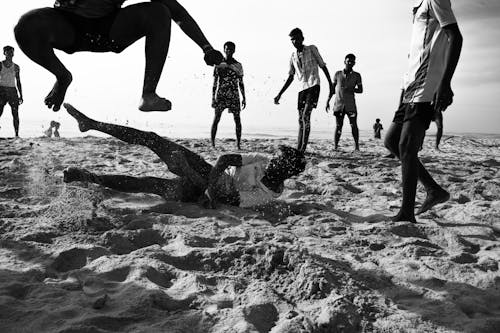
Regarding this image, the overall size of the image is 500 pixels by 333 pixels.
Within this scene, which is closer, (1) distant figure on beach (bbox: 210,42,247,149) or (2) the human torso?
(1) distant figure on beach (bbox: 210,42,247,149)

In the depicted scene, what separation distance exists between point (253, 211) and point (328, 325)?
1.68 m

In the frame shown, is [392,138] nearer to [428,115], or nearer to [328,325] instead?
[428,115]

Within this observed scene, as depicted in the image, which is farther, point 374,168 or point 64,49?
point 374,168

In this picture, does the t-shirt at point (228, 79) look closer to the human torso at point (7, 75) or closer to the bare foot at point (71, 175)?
the bare foot at point (71, 175)

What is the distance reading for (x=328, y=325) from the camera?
146cm

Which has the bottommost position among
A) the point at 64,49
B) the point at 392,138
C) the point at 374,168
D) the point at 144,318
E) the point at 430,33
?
the point at 144,318

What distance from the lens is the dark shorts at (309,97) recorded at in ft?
18.7

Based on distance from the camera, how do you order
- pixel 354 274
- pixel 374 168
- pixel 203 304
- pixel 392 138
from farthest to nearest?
pixel 374 168, pixel 392 138, pixel 354 274, pixel 203 304

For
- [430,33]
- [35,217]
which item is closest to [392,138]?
[430,33]

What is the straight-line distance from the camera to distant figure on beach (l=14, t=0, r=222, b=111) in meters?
2.02

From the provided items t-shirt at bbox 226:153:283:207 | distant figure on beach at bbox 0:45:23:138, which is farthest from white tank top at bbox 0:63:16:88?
t-shirt at bbox 226:153:283:207

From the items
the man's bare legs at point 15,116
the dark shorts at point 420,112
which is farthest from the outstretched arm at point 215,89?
the dark shorts at point 420,112

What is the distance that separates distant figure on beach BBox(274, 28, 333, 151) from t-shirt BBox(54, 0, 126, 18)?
392cm

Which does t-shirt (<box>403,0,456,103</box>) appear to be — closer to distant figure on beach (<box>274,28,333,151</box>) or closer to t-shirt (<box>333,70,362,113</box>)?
distant figure on beach (<box>274,28,333,151</box>)
